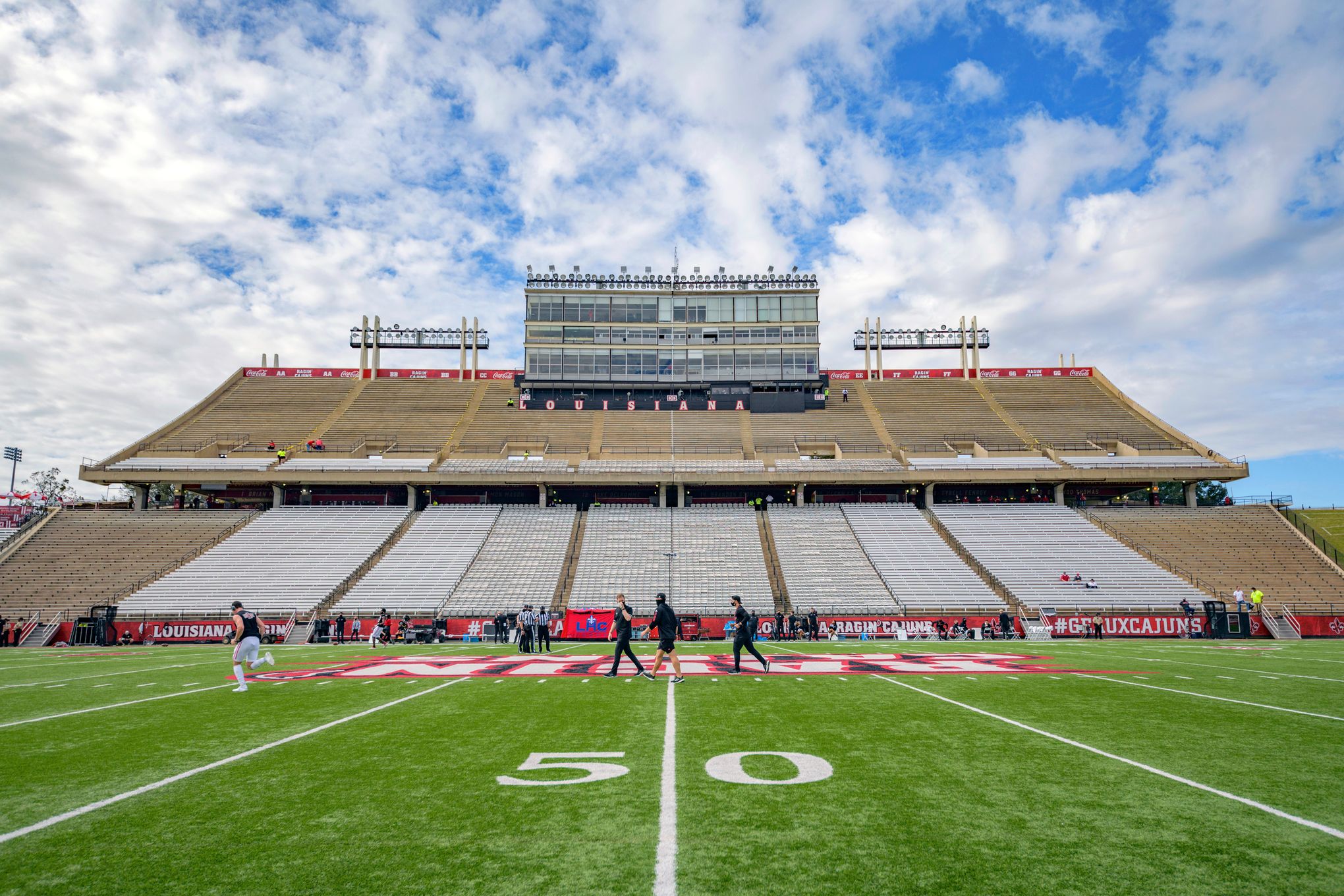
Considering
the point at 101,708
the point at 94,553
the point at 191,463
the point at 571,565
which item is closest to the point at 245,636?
the point at 101,708

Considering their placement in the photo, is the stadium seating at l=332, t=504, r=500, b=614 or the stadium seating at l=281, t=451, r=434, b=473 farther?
the stadium seating at l=281, t=451, r=434, b=473

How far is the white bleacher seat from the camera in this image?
41.7 m

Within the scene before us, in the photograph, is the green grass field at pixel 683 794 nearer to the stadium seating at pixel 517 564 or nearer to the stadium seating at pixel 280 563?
the stadium seating at pixel 517 564

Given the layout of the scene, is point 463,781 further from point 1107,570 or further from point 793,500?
point 793,500

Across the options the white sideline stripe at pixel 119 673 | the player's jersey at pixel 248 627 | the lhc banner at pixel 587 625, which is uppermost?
the player's jersey at pixel 248 627

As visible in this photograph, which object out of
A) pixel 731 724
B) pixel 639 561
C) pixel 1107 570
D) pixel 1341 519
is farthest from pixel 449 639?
pixel 1341 519

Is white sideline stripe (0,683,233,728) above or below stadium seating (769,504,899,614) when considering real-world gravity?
below

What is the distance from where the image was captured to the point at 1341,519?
51875 millimetres

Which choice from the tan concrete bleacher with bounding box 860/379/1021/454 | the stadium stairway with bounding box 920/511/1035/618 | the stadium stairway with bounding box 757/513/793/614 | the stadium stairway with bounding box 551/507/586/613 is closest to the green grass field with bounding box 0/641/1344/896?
the stadium stairway with bounding box 920/511/1035/618

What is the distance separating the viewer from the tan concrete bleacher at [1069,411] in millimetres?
47469

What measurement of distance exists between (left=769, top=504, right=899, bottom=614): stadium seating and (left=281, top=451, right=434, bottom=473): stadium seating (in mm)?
22368

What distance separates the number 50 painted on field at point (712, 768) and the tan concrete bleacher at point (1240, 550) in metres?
35.2

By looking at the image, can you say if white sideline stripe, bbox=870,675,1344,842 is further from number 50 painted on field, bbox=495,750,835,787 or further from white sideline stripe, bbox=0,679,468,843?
white sideline stripe, bbox=0,679,468,843

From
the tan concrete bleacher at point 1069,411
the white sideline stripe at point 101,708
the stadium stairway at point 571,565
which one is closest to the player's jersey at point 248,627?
the white sideline stripe at point 101,708
